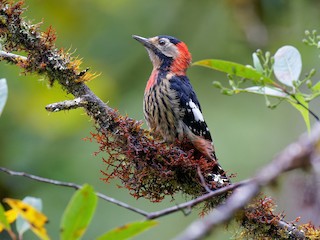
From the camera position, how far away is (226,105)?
27.9 feet

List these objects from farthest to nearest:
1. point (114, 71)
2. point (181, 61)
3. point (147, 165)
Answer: point (114, 71) → point (181, 61) → point (147, 165)

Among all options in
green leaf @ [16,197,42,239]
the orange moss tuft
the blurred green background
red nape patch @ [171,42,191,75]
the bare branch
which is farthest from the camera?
the blurred green background

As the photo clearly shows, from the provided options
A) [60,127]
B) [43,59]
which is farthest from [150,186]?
[60,127]

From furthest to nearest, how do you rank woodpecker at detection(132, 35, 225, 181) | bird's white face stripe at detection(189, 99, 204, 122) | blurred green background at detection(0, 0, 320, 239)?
blurred green background at detection(0, 0, 320, 239), bird's white face stripe at detection(189, 99, 204, 122), woodpecker at detection(132, 35, 225, 181)

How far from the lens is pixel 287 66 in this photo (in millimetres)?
2320

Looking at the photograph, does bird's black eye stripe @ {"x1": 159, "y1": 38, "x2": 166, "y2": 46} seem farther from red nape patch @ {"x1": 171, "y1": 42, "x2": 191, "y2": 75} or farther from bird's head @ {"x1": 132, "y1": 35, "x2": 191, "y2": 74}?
red nape patch @ {"x1": 171, "y1": 42, "x2": 191, "y2": 75}

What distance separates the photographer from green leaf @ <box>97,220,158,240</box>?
153 cm

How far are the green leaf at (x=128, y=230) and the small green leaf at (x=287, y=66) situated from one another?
101 centimetres

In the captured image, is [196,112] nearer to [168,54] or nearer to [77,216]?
[168,54]

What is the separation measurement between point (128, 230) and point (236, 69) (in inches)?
35.4

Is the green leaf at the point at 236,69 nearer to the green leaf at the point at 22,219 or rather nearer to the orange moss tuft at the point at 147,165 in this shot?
the green leaf at the point at 22,219

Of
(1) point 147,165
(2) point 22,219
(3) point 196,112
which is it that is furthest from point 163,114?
(2) point 22,219

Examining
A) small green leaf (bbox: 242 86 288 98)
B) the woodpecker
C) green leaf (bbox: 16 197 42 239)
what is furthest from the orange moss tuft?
green leaf (bbox: 16 197 42 239)

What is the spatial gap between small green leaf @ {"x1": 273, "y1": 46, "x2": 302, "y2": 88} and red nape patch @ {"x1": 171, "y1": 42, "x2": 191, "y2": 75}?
2355 mm
